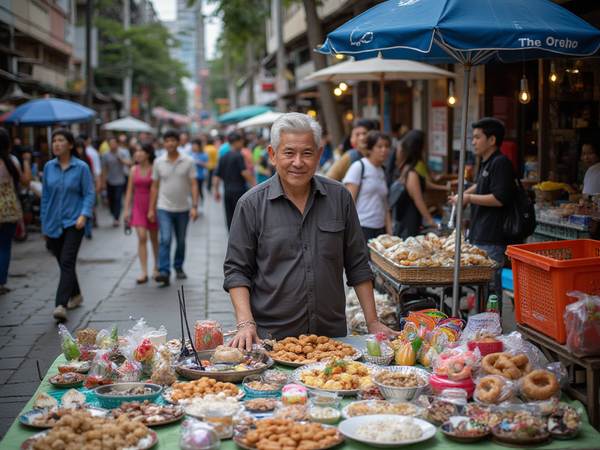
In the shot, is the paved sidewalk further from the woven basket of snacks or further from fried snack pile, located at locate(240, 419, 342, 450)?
fried snack pile, located at locate(240, 419, 342, 450)

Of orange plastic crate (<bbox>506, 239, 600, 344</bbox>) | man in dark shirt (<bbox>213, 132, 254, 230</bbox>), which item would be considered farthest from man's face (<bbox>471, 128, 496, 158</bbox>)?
man in dark shirt (<bbox>213, 132, 254, 230</bbox>)

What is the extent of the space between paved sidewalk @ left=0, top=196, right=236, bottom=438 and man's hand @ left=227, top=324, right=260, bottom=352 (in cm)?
207

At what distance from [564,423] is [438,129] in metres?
10.8

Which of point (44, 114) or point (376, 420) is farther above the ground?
point (44, 114)

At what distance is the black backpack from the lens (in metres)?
5.82

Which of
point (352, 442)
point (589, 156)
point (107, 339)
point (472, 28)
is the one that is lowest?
point (352, 442)

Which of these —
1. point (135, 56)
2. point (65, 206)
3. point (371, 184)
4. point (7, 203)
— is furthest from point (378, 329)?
point (135, 56)

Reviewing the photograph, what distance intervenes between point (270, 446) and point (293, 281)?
1.31 metres

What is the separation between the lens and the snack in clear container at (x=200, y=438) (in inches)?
95.8

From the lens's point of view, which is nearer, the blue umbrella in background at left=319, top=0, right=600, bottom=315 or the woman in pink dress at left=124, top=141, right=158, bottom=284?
the blue umbrella in background at left=319, top=0, right=600, bottom=315

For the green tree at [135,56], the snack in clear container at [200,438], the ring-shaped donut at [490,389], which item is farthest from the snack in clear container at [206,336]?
the green tree at [135,56]

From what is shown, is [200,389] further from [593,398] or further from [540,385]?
[593,398]

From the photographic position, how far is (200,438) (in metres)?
2.43

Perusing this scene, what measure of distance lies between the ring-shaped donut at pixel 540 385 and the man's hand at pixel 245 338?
141 cm
